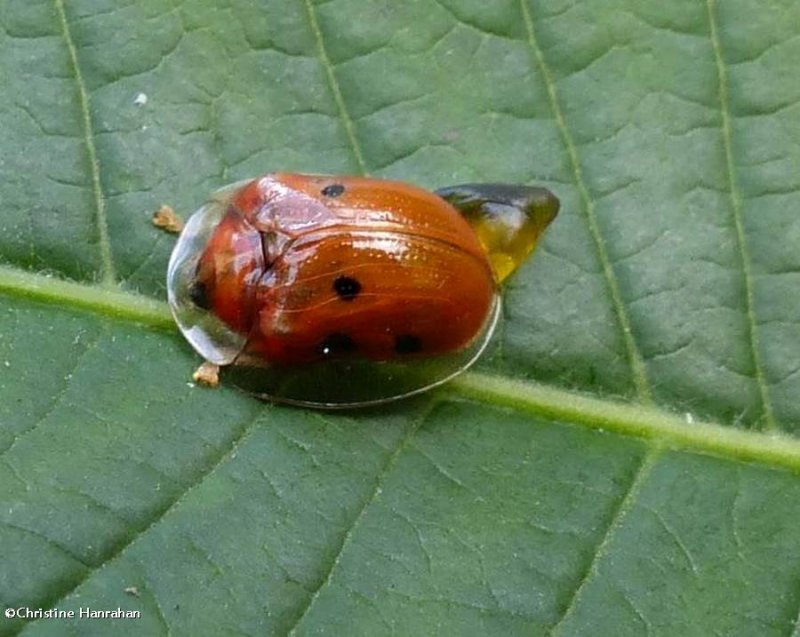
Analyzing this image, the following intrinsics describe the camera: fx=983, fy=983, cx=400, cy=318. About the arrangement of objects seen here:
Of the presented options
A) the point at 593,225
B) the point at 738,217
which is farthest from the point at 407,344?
the point at 738,217

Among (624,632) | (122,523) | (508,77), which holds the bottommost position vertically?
(624,632)

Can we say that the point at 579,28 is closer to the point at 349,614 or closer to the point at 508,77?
the point at 508,77

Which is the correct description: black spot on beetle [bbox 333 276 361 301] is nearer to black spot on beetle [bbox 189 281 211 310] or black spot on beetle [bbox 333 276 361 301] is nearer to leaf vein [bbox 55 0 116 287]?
black spot on beetle [bbox 189 281 211 310]

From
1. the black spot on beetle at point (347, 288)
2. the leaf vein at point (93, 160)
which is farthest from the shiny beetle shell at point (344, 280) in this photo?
the leaf vein at point (93, 160)

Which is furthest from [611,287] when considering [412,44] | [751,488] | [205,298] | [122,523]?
[122,523]

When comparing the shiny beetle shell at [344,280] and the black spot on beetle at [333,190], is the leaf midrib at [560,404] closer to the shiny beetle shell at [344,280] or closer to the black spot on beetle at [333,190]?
the shiny beetle shell at [344,280]

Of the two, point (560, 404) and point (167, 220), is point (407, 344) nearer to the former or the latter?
point (560, 404)
